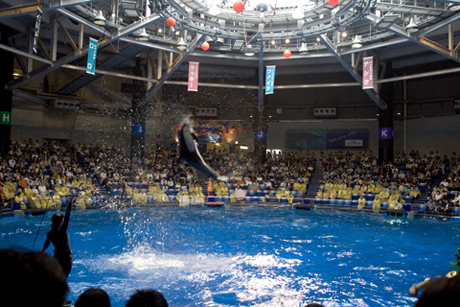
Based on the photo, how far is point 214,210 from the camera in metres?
18.5

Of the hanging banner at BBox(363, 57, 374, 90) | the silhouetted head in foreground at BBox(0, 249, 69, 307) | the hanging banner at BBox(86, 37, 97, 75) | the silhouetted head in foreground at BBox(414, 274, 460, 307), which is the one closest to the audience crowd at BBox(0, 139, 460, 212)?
the hanging banner at BBox(363, 57, 374, 90)

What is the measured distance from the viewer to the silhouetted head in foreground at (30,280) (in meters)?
0.93

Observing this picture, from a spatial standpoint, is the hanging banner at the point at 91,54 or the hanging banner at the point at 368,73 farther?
the hanging banner at the point at 368,73

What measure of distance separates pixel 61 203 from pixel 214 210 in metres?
7.40

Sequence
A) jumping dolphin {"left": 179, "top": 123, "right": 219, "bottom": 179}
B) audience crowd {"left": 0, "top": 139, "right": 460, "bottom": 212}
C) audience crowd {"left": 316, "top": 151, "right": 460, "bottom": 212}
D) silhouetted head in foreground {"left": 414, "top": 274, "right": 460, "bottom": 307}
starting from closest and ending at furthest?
silhouetted head in foreground {"left": 414, "top": 274, "right": 460, "bottom": 307} < jumping dolphin {"left": 179, "top": 123, "right": 219, "bottom": 179} < audience crowd {"left": 0, "top": 139, "right": 460, "bottom": 212} < audience crowd {"left": 316, "top": 151, "right": 460, "bottom": 212}

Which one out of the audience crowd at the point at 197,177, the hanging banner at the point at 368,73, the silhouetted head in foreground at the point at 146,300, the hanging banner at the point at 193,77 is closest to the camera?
the silhouetted head in foreground at the point at 146,300

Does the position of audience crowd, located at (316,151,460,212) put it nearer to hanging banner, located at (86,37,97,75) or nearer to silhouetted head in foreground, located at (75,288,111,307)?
hanging banner, located at (86,37,97,75)

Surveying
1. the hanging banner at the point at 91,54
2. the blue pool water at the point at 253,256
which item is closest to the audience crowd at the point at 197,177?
the blue pool water at the point at 253,256

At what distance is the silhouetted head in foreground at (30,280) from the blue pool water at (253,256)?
3.00m

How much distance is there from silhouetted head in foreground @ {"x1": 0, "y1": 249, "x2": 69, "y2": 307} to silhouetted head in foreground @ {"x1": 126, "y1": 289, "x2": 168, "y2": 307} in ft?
2.55

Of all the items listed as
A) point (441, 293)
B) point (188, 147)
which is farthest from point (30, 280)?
point (188, 147)

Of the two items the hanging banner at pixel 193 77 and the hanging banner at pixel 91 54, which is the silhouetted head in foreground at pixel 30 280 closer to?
the hanging banner at pixel 91 54

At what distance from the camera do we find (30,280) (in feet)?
3.17

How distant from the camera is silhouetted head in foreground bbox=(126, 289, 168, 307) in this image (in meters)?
1.71
